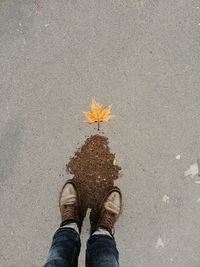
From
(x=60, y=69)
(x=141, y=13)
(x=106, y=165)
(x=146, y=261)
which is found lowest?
(x=146, y=261)

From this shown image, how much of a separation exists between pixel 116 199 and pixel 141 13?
4.51 ft

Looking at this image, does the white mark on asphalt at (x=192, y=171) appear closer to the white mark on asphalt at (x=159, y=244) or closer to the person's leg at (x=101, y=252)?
the white mark on asphalt at (x=159, y=244)

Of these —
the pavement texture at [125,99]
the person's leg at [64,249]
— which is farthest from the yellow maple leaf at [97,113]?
the person's leg at [64,249]

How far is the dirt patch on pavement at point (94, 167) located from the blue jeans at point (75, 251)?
370mm

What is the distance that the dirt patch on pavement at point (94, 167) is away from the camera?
3051 millimetres

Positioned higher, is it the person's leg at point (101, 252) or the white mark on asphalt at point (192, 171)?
the white mark on asphalt at point (192, 171)

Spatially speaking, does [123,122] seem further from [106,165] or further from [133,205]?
[133,205]

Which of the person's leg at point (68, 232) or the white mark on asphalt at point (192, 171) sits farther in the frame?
the white mark on asphalt at point (192, 171)

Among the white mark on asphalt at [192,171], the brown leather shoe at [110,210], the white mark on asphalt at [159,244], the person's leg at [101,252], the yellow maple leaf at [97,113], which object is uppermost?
the yellow maple leaf at [97,113]

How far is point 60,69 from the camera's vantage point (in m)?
3.05

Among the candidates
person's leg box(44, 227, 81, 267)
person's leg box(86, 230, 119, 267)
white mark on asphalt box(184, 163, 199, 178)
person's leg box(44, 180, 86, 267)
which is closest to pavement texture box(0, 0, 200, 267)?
white mark on asphalt box(184, 163, 199, 178)

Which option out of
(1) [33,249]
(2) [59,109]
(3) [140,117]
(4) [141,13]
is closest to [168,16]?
(4) [141,13]

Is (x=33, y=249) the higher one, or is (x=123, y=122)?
(x=123, y=122)

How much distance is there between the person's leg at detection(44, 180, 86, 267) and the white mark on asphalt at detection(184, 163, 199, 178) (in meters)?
0.82
